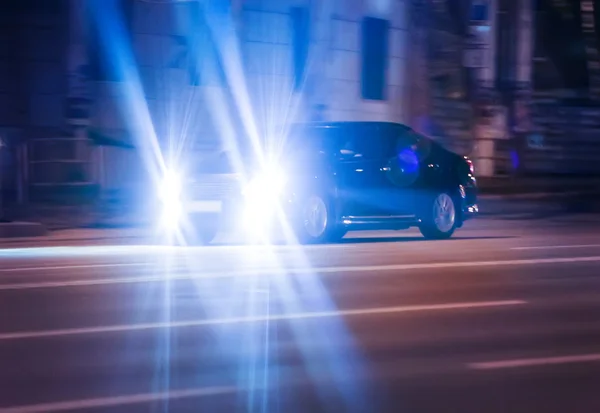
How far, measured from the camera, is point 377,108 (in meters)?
29.7

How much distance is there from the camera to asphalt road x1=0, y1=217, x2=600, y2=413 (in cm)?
717

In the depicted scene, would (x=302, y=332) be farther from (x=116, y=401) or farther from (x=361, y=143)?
(x=361, y=143)

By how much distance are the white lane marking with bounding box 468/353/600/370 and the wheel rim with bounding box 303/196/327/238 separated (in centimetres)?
818

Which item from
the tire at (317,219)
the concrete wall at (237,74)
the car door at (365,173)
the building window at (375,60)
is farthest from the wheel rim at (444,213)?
the building window at (375,60)

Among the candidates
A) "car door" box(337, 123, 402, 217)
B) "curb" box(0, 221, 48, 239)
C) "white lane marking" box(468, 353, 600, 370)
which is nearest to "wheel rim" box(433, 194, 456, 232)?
"car door" box(337, 123, 402, 217)

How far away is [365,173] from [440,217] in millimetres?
1340

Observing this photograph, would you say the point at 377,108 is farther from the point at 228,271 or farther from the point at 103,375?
the point at 103,375

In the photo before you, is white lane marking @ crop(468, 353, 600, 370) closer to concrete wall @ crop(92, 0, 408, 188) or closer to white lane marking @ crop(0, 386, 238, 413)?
white lane marking @ crop(0, 386, 238, 413)

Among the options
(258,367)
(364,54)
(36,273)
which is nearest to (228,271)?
(36,273)

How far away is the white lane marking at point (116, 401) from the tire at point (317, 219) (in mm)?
9083

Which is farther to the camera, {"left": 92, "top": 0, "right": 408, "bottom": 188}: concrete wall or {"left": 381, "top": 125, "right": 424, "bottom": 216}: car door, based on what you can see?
{"left": 92, "top": 0, "right": 408, "bottom": 188}: concrete wall

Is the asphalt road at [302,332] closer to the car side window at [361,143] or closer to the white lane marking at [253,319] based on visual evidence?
the white lane marking at [253,319]

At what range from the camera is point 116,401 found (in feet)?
22.8


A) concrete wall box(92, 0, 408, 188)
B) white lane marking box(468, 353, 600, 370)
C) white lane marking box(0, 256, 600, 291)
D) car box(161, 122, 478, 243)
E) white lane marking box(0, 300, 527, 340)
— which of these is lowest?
A: white lane marking box(0, 256, 600, 291)
